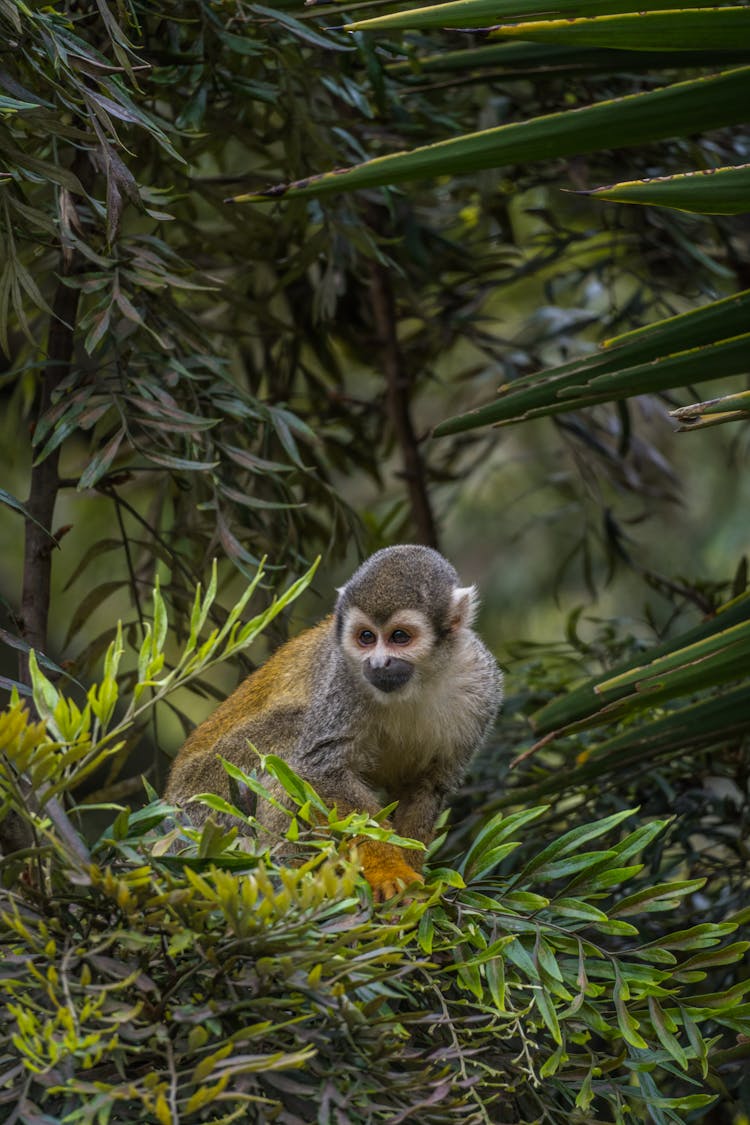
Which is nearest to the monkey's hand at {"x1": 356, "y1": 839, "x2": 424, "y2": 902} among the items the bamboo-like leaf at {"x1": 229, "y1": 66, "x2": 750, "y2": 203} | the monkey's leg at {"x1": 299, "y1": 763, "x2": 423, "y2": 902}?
the monkey's leg at {"x1": 299, "y1": 763, "x2": 423, "y2": 902}

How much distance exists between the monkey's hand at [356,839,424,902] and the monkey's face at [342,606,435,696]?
0.52 metres

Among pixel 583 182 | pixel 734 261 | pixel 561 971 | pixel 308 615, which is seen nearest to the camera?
pixel 561 971

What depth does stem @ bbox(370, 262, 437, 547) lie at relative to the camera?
4426 millimetres

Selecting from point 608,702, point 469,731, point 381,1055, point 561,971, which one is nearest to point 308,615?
point 469,731

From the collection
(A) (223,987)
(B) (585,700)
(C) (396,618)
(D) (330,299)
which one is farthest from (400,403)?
(A) (223,987)

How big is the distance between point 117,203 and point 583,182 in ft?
6.58

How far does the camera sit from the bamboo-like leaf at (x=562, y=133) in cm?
242

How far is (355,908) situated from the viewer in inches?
72.8

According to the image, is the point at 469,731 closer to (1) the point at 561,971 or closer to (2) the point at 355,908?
(1) the point at 561,971

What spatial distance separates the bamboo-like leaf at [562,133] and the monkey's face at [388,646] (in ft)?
3.88

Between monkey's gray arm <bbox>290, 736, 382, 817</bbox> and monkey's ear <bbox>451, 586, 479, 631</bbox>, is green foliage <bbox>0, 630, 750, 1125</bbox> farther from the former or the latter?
monkey's ear <bbox>451, 586, 479, 631</bbox>

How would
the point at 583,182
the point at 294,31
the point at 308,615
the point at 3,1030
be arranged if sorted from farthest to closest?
the point at 308,615 < the point at 583,182 < the point at 294,31 < the point at 3,1030

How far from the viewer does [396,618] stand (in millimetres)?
3250

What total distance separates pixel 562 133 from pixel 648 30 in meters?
0.24
